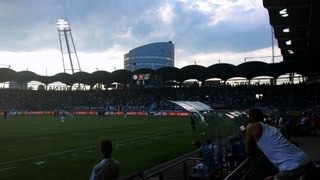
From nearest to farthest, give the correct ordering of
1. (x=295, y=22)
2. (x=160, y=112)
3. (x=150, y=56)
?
(x=295, y=22) → (x=160, y=112) → (x=150, y=56)

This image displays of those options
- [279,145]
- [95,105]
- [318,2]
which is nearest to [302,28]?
[318,2]

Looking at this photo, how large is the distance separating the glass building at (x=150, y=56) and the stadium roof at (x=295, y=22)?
363ft

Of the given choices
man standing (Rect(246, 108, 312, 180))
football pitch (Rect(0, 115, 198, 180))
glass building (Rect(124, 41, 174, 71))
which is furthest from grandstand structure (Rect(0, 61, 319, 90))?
man standing (Rect(246, 108, 312, 180))

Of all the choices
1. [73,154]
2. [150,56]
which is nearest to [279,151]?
[73,154]

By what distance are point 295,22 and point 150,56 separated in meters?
123

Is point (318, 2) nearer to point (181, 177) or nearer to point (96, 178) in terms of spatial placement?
point (181, 177)

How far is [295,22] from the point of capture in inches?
1166

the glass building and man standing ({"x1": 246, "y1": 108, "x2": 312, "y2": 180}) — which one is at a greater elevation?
the glass building

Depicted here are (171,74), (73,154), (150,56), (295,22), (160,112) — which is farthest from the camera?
(150,56)

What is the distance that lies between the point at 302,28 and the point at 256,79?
216 ft

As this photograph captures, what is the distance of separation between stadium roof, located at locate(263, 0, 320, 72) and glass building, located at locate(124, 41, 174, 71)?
363ft

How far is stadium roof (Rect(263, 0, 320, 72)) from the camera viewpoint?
24219 mm

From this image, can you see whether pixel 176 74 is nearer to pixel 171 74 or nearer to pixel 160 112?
pixel 171 74

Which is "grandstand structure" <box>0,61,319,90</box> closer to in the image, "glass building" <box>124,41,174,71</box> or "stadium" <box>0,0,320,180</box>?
"stadium" <box>0,0,320,180</box>
